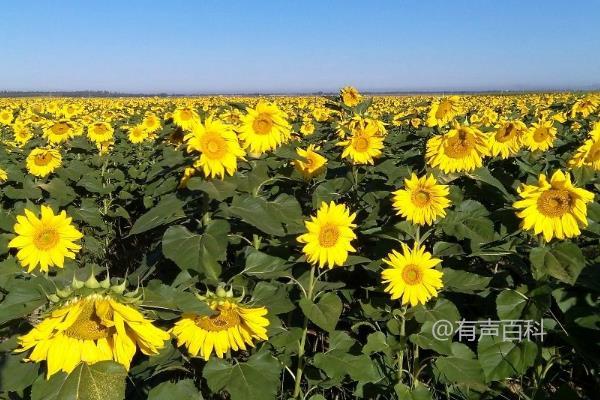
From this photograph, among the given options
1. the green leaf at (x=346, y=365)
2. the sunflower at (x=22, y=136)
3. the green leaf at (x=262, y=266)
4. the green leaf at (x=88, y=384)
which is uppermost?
the green leaf at (x=88, y=384)

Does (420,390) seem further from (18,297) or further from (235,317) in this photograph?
(18,297)

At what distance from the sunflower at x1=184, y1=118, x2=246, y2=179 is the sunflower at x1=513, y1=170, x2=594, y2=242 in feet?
5.22

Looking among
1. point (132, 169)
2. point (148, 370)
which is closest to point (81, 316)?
point (148, 370)

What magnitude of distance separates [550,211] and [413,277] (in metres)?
0.84

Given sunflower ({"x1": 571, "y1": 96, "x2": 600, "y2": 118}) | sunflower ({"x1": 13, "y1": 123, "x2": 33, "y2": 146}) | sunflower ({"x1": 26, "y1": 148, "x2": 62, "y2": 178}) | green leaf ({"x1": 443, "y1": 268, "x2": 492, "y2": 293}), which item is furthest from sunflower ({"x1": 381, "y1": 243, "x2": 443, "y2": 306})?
sunflower ({"x1": 13, "y1": 123, "x2": 33, "y2": 146})

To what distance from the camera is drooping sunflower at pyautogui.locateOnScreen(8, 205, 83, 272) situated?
9.16 ft

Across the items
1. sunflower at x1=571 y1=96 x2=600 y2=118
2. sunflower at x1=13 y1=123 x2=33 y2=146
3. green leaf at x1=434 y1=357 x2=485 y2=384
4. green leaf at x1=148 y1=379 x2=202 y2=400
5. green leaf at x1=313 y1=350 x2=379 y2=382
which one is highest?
sunflower at x1=571 y1=96 x2=600 y2=118

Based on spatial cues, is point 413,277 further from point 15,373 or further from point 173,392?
point 15,373

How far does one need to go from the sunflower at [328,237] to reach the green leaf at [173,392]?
37.6 inches

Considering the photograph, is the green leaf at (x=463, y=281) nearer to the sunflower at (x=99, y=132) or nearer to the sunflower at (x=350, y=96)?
the sunflower at (x=350, y=96)

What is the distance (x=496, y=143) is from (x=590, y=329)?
5.90 feet

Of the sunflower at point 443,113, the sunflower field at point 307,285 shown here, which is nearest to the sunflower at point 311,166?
the sunflower field at point 307,285

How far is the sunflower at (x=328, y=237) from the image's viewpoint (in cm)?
290

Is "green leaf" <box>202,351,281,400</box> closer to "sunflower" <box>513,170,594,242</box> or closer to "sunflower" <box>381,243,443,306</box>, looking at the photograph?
"sunflower" <box>381,243,443,306</box>
